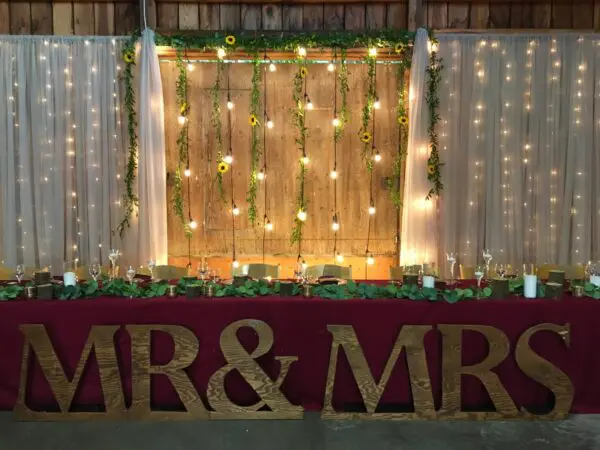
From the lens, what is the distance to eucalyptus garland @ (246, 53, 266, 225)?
18.0 feet

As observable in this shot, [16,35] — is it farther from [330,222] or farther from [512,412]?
[512,412]

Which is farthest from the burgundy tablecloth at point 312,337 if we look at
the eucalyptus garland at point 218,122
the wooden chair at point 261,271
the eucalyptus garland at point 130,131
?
the eucalyptus garland at point 218,122

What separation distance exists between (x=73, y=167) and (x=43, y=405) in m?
2.97

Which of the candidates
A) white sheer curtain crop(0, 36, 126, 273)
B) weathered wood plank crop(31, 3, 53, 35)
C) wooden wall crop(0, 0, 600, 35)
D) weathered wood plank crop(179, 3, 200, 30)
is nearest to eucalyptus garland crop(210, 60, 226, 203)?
weathered wood plank crop(179, 3, 200, 30)

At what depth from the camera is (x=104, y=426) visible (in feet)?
9.55

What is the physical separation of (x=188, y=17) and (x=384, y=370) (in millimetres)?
4314

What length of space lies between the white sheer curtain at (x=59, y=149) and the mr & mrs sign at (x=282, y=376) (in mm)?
2672

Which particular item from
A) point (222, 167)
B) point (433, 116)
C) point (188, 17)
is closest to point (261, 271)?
point (222, 167)

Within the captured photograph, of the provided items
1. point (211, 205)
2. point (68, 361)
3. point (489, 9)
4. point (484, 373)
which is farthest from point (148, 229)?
point (489, 9)

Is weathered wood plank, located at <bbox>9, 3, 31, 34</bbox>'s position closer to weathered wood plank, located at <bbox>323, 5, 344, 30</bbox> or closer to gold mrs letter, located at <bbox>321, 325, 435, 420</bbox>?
weathered wood plank, located at <bbox>323, 5, 344, 30</bbox>

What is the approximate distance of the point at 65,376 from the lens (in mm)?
2943

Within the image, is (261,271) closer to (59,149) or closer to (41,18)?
(59,149)

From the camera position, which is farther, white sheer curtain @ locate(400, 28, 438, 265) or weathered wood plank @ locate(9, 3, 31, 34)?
weathered wood plank @ locate(9, 3, 31, 34)

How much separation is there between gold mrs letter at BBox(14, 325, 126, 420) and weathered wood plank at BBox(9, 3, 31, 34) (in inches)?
155
